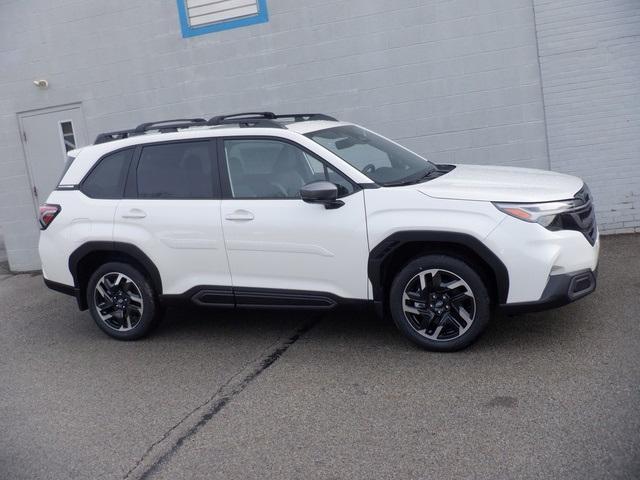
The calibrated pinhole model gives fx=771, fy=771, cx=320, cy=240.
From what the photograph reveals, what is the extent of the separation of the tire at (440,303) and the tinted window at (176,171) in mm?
1803

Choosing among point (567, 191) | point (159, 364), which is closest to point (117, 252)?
point (159, 364)

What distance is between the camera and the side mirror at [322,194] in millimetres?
5609

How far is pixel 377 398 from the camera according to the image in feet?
16.3

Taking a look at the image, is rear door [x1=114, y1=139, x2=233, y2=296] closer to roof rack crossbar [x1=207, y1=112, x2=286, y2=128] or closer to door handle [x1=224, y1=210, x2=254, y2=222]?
door handle [x1=224, y1=210, x2=254, y2=222]

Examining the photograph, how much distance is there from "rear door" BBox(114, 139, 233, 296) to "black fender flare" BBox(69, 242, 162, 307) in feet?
0.17

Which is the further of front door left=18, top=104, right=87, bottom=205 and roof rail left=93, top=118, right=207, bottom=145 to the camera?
Answer: front door left=18, top=104, right=87, bottom=205

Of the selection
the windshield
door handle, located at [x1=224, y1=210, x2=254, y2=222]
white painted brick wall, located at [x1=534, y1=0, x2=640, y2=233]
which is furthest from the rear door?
white painted brick wall, located at [x1=534, y1=0, x2=640, y2=233]

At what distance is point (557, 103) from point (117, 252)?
5.23 m

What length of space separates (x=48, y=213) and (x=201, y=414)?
2.84 meters

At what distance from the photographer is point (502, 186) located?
5543 millimetres

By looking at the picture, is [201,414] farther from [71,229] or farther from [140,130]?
[140,130]

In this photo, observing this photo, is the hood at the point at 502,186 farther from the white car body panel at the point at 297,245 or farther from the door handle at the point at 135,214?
the door handle at the point at 135,214

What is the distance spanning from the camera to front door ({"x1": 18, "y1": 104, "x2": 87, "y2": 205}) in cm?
1073

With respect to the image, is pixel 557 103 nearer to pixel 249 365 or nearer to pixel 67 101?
pixel 249 365
